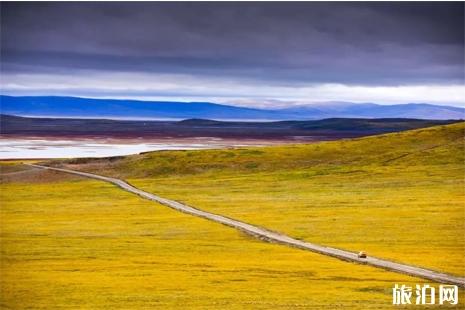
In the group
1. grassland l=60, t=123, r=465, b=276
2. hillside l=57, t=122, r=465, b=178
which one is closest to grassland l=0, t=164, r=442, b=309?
grassland l=60, t=123, r=465, b=276

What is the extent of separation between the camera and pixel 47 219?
284ft

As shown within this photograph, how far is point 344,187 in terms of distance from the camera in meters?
113

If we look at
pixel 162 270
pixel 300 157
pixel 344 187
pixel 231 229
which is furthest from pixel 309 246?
pixel 300 157

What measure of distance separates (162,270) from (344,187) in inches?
2479

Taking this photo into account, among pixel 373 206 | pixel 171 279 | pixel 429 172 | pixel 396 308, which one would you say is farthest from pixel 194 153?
pixel 396 308

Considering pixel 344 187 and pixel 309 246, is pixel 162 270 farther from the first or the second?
A: pixel 344 187

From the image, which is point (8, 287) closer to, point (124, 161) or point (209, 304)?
point (209, 304)

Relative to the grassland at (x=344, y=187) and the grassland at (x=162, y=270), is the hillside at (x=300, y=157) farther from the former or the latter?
the grassland at (x=162, y=270)

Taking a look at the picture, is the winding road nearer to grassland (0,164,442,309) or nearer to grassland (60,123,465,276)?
grassland (0,164,442,309)

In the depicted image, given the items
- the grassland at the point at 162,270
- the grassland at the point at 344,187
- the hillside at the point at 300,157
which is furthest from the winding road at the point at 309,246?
the hillside at the point at 300,157

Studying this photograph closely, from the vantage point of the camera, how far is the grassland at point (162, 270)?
42812 mm

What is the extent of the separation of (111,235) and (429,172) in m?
65.8

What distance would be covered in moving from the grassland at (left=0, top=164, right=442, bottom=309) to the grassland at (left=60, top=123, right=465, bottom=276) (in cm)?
744

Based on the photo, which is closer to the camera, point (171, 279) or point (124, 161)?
point (171, 279)
